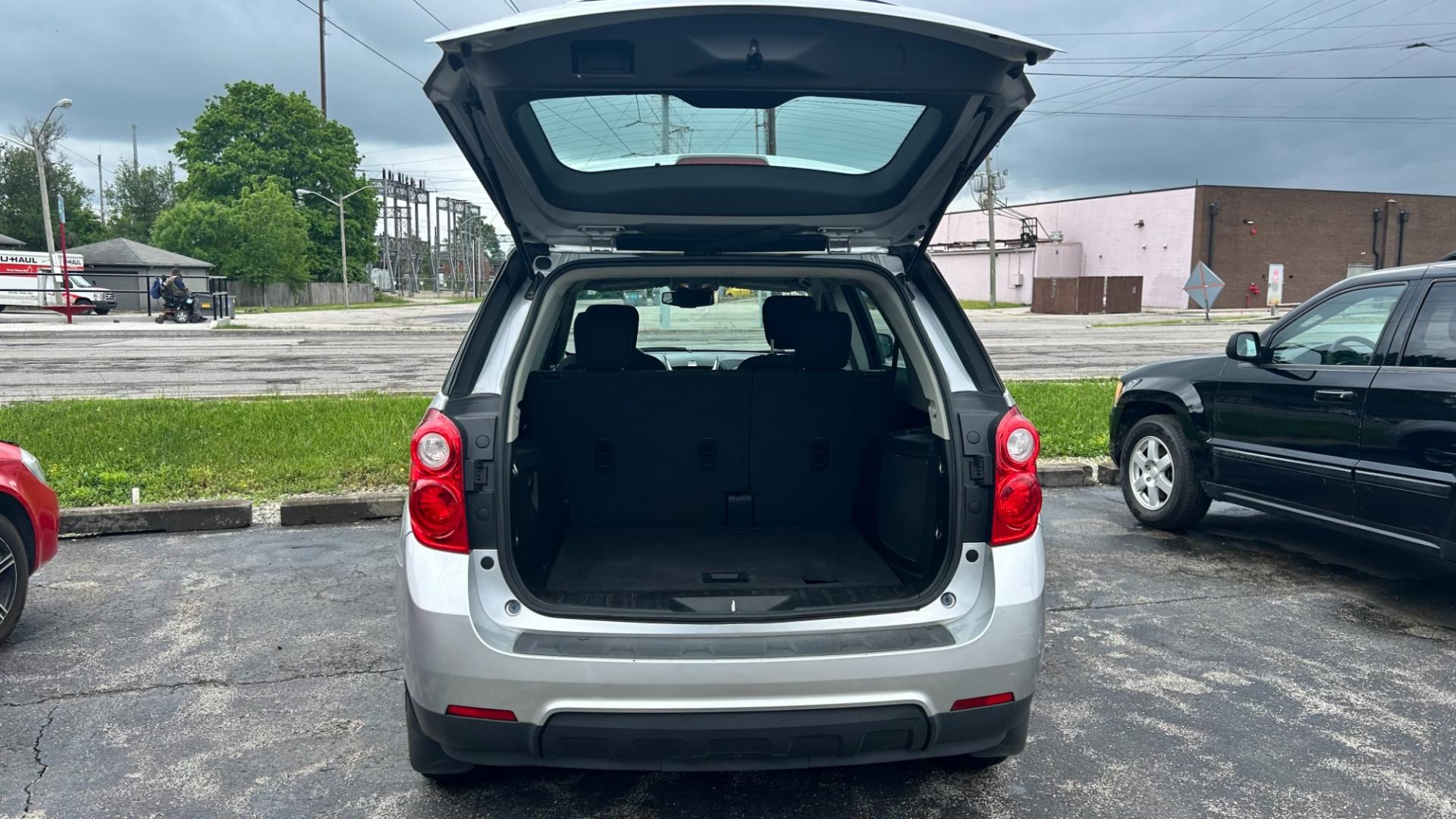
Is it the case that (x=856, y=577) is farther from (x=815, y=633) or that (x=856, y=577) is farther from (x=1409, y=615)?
(x=1409, y=615)

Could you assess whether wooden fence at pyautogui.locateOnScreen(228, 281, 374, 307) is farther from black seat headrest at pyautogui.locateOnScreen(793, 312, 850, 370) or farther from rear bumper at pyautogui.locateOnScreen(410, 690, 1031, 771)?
rear bumper at pyautogui.locateOnScreen(410, 690, 1031, 771)

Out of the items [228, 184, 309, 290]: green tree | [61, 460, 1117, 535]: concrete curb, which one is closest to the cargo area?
[61, 460, 1117, 535]: concrete curb

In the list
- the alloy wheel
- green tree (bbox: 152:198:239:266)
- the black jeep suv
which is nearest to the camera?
the black jeep suv

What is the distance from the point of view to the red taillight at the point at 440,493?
2.64 m

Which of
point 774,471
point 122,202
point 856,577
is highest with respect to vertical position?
point 122,202

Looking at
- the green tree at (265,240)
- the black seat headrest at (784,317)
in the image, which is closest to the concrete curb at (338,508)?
the black seat headrest at (784,317)

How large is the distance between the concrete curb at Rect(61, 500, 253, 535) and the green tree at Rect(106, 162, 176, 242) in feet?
295

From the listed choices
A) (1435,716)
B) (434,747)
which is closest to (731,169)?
(434,747)

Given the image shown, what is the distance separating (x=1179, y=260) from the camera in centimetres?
5091

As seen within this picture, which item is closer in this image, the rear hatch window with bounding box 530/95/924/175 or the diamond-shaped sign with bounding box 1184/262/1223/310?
the rear hatch window with bounding box 530/95/924/175

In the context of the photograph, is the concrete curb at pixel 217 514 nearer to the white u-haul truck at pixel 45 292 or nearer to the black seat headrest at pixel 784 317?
the black seat headrest at pixel 784 317

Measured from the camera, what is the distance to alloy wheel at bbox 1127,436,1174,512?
6324 millimetres

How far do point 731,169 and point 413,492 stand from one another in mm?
1363

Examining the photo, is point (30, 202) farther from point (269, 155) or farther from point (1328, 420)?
point (1328, 420)
